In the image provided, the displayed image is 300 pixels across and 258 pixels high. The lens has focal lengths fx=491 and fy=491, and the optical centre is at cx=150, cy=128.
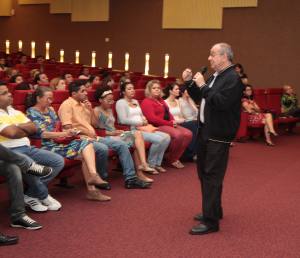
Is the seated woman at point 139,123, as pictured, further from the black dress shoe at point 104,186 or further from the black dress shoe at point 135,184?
the black dress shoe at point 104,186

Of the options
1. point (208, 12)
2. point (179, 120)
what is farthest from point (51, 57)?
point (179, 120)

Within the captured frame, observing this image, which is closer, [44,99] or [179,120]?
[44,99]

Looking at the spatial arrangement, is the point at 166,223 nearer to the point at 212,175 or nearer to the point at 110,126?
the point at 212,175

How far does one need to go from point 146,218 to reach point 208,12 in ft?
30.9

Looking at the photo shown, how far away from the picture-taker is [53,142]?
4469mm

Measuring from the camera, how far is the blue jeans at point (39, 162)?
393cm

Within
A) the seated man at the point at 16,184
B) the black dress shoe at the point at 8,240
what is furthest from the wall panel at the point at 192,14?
the black dress shoe at the point at 8,240

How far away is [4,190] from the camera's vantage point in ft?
15.0

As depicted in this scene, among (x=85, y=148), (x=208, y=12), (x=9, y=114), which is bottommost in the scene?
(x=85, y=148)

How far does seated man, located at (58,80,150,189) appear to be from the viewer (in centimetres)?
474

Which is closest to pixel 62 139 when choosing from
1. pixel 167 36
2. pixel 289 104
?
pixel 289 104

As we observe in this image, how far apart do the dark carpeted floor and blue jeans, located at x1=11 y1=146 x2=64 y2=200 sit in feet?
0.58

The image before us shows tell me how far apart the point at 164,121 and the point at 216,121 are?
7.74 feet

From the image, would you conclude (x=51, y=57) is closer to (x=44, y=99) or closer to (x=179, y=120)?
(x=179, y=120)
